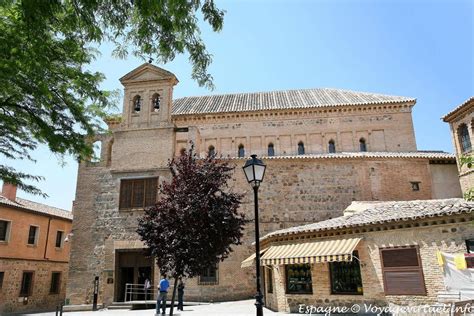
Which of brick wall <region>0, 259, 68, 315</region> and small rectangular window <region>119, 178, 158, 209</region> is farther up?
small rectangular window <region>119, 178, 158, 209</region>

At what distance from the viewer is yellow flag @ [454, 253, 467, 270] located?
9867 millimetres

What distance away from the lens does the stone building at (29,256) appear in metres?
22.7

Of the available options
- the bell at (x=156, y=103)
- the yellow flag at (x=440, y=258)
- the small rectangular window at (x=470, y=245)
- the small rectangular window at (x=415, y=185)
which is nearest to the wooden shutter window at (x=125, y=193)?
the bell at (x=156, y=103)

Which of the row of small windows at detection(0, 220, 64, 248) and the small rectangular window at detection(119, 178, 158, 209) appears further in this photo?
the row of small windows at detection(0, 220, 64, 248)

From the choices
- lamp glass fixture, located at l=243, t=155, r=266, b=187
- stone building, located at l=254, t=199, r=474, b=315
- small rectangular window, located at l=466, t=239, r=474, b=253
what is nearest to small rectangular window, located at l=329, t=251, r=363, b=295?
stone building, located at l=254, t=199, r=474, b=315

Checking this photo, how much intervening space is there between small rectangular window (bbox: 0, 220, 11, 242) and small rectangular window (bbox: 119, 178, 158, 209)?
9192 mm

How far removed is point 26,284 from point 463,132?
1172 inches

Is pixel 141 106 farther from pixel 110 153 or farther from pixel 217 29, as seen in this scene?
pixel 217 29

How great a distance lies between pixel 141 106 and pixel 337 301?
15826 millimetres

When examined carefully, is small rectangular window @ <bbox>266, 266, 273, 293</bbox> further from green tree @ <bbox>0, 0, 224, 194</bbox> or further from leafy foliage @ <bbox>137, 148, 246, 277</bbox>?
green tree @ <bbox>0, 0, 224, 194</bbox>

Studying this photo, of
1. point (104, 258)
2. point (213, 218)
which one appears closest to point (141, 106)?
point (104, 258)

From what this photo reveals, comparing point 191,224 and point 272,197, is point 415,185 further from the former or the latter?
point 191,224

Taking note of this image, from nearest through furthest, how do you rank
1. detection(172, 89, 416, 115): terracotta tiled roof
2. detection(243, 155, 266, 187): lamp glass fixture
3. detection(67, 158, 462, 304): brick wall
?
detection(243, 155, 266, 187): lamp glass fixture, detection(67, 158, 462, 304): brick wall, detection(172, 89, 416, 115): terracotta tiled roof

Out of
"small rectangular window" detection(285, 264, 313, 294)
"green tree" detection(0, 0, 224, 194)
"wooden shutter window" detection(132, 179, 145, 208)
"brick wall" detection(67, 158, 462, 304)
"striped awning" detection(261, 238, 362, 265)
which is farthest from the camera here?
"wooden shutter window" detection(132, 179, 145, 208)
